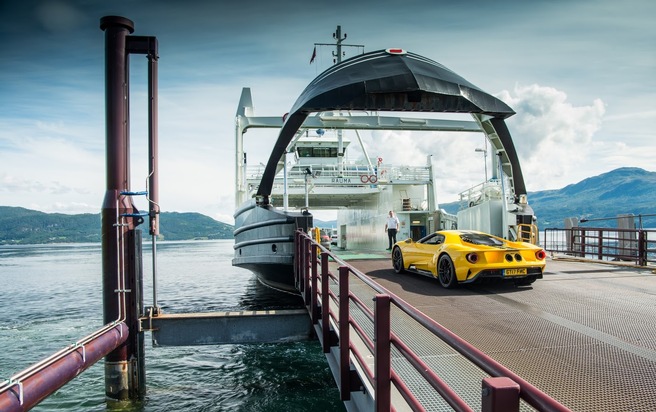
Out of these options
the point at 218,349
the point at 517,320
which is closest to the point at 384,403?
the point at 517,320

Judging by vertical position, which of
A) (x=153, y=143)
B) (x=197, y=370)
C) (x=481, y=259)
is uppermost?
(x=153, y=143)

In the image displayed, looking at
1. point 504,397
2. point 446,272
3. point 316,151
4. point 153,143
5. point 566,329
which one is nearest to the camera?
point 504,397

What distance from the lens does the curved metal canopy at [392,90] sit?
9.80 metres

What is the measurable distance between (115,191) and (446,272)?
5999mm

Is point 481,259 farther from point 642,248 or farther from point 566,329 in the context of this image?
point 642,248

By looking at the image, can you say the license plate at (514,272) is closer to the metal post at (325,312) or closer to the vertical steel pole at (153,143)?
the metal post at (325,312)

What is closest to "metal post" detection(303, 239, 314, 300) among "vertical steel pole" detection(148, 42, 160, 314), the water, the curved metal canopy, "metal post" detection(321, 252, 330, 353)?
the water

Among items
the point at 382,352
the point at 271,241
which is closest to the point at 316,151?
the point at 271,241

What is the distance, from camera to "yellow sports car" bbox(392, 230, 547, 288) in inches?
320

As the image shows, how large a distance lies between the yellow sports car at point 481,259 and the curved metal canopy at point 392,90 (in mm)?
3198

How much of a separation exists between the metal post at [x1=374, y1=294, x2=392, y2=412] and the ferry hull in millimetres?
7266

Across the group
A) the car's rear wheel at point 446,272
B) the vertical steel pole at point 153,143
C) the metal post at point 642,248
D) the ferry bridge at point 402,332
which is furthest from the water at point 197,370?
the metal post at point 642,248

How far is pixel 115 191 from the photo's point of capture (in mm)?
7250

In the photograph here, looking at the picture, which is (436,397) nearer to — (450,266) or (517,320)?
(517,320)
